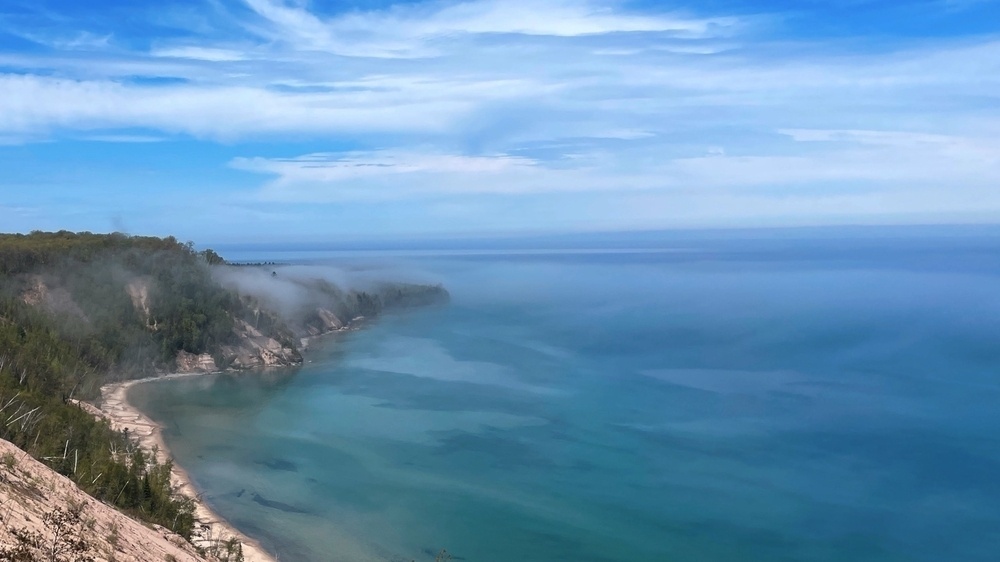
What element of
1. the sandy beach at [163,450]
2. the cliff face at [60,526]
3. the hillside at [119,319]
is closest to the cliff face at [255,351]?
the hillside at [119,319]

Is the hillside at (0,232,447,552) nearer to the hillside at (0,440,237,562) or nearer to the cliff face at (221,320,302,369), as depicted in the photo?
the cliff face at (221,320,302,369)

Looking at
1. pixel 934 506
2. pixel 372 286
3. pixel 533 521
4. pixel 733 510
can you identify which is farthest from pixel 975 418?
pixel 372 286

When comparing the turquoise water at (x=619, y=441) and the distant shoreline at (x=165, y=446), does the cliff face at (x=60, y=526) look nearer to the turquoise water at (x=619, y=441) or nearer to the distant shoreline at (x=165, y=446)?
the distant shoreline at (x=165, y=446)

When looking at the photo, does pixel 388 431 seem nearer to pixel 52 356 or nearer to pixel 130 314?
pixel 52 356

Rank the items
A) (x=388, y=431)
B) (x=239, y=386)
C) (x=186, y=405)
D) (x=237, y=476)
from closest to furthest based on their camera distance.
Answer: (x=237, y=476) < (x=388, y=431) < (x=186, y=405) < (x=239, y=386)

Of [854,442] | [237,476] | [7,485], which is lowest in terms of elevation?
[237,476]

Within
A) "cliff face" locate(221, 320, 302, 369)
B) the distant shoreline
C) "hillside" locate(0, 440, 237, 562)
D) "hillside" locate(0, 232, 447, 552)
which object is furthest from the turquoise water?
"hillside" locate(0, 440, 237, 562)

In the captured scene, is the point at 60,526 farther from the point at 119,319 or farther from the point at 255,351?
the point at 255,351
